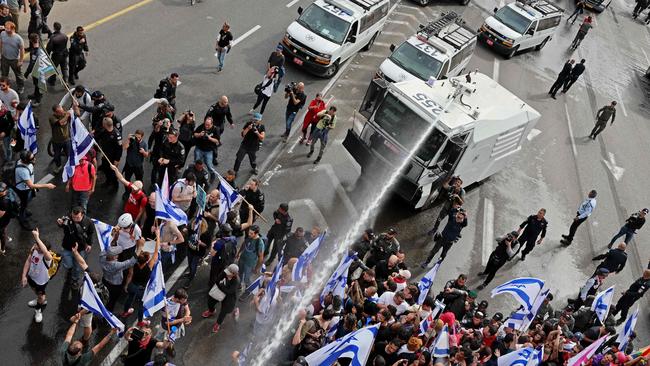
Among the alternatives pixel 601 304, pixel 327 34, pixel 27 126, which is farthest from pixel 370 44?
pixel 27 126

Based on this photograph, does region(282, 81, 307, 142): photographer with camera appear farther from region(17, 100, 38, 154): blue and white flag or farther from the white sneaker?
the white sneaker

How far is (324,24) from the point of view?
67.8 feet

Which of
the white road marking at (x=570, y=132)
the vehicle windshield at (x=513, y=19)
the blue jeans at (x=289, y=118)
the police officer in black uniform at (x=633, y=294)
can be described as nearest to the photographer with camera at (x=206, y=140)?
the blue jeans at (x=289, y=118)

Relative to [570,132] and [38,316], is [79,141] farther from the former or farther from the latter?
[570,132]

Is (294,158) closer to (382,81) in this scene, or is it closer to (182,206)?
(382,81)

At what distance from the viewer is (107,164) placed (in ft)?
44.4

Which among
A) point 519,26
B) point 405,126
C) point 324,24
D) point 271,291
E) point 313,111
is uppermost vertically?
point 405,126

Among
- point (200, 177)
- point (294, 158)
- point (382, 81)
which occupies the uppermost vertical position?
point (382, 81)

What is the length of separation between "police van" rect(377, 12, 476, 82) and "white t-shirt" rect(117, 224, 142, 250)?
1110 centimetres

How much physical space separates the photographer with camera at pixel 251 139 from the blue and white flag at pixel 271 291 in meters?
4.49

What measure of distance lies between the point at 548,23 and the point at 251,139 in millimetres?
17789

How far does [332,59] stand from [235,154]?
225 inches

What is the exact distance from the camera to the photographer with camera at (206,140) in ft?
45.5

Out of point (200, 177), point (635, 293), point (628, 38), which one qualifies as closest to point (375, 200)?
point (200, 177)
